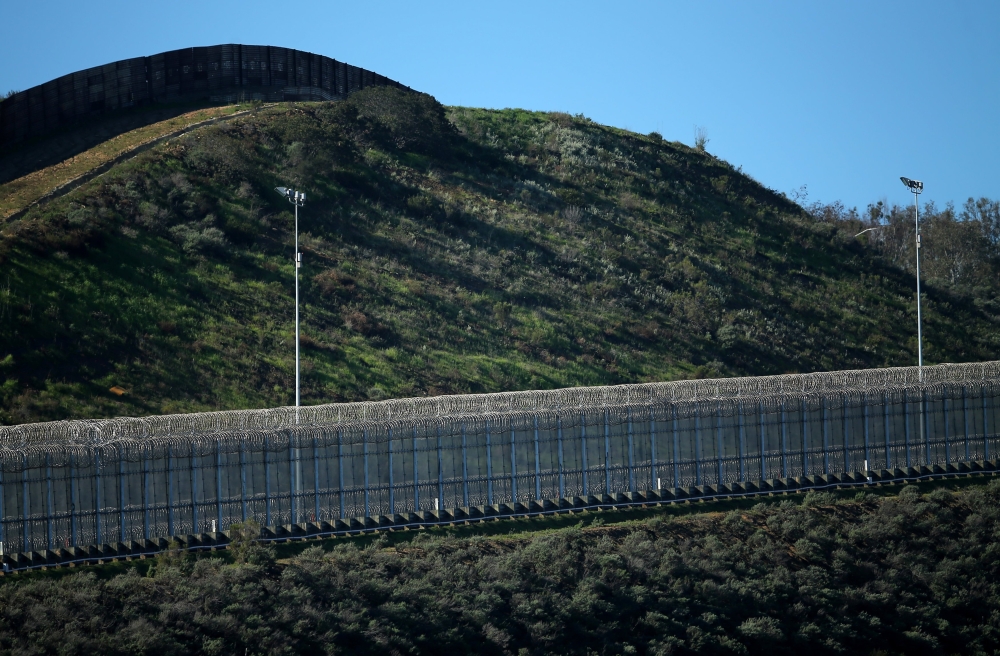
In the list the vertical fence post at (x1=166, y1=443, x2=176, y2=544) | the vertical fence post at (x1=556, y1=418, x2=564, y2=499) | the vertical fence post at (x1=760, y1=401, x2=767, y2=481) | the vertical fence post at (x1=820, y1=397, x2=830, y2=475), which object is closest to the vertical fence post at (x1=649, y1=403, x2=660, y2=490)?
the vertical fence post at (x1=556, y1=418, x2=564, y2=499)

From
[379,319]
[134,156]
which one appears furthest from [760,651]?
[134,156]

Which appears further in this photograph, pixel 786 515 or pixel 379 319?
pixel 379 319

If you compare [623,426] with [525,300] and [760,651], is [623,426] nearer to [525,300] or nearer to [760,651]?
[760,651]

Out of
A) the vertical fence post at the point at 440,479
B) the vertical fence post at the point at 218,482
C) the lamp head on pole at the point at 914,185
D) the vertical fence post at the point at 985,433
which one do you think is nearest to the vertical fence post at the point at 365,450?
the vertical fence post at the point at 440,479

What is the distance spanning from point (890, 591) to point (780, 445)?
6.71 m

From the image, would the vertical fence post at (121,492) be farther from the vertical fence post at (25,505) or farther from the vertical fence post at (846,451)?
the vertical fence post at (846,451)

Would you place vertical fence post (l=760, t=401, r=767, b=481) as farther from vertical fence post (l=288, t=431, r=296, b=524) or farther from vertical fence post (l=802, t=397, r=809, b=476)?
vertical fence post (l=288, t=431, r=296, b=524)

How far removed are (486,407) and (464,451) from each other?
63.7 inches

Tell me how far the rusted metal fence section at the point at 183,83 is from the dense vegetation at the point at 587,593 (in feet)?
177

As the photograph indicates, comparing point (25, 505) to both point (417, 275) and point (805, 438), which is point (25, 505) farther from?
point (417, 275)

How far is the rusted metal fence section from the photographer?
72000 mm

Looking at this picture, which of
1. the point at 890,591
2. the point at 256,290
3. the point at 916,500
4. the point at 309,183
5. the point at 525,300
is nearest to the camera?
the point at 890,591

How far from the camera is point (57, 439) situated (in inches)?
1092

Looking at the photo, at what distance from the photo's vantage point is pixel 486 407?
106ft
